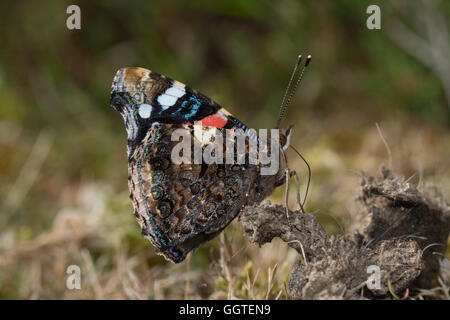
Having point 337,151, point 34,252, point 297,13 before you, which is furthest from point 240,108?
point 34,252

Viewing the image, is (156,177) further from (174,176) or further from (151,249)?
(151,249)

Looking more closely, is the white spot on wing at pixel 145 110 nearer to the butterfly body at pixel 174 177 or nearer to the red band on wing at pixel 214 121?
the butterfly body at pixel 174 177

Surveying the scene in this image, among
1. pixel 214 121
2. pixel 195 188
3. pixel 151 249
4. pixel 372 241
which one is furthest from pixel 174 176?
pixel 151 249

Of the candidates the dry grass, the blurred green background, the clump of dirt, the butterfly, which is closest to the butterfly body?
the butterfly

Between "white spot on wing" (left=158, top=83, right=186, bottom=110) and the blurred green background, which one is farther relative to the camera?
the blurred green background

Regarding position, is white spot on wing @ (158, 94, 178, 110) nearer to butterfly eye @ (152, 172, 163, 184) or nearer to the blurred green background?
butterfly eye @ (152, 172, 163, 184)

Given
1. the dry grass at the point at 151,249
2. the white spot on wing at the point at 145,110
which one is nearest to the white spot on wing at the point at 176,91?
the white spot on wing at the point at 145,110

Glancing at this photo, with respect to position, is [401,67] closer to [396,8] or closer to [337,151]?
[396,8]
